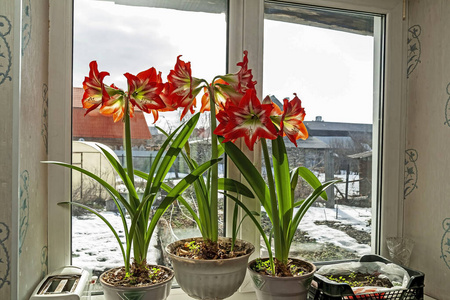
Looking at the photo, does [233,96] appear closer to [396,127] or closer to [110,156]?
[110,156]

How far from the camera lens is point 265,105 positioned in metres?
1.07

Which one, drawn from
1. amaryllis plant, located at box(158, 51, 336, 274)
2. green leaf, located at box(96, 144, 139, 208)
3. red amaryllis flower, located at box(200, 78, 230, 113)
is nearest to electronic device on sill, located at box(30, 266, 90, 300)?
green leaf, located at box(96, 144, 139, 208)

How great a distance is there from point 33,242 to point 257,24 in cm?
101

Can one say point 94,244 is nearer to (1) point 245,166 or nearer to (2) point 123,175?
(2) point 123,175

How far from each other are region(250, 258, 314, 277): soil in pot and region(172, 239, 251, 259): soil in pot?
0.27 ft

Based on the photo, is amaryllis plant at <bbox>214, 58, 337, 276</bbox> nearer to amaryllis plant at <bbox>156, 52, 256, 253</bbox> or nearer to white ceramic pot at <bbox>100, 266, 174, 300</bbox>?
amaryllis plant at <bbox>156, 52, 256, 253</bbox>

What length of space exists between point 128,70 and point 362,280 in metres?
1.07

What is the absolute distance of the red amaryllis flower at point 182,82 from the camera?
111 centimetres

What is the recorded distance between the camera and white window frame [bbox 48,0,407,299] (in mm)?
1231

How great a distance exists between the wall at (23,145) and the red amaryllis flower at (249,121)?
51 centimetres

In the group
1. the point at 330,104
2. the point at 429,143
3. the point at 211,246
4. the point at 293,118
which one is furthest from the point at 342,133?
the point at 211,246

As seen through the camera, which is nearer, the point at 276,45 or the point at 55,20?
the point at 55,20

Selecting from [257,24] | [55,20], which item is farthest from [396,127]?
[55,20]

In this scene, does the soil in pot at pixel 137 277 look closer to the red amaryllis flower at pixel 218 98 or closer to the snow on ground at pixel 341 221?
the red amaryllis flower at pixel 218 98
